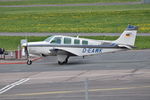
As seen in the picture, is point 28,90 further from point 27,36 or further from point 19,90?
point 27,36

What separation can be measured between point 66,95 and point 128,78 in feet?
16.1

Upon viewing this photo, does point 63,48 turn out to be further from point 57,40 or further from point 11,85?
point 11,85

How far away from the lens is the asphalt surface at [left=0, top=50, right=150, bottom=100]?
19.5 m

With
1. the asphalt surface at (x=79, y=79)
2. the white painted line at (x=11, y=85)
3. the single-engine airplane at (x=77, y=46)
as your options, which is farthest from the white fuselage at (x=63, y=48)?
the white painted line at (x=11, y=85)

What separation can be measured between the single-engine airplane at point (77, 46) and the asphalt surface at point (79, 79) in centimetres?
77

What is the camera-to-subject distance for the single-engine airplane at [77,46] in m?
29.9

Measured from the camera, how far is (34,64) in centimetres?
3131

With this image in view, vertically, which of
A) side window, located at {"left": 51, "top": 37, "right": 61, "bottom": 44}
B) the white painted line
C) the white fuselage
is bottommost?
the white painted line

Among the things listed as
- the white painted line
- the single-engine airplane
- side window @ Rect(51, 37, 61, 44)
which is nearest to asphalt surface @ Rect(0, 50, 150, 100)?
the white painted line

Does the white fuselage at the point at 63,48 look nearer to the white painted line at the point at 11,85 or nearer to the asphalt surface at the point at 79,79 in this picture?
the asphalt surface at the point at 79,79

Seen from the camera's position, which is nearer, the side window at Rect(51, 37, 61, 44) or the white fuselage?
the white fuselage

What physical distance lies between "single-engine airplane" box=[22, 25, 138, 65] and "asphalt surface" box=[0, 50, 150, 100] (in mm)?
765

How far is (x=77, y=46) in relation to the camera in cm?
3031

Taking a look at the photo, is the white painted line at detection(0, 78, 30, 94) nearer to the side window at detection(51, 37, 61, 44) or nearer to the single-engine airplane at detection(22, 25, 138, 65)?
the single-engine airplane at detection(22, 25, 138, 65)
